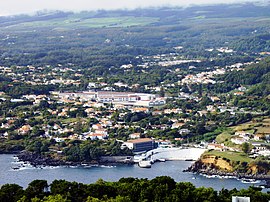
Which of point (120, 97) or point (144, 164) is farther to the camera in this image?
point (120, 97)

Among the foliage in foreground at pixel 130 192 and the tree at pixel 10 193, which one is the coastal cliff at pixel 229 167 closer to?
the foliage in foreground at pixel 130 192

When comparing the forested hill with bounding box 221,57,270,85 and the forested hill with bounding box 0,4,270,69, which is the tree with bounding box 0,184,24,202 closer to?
the forested hill with bounding box 221,57,270,85

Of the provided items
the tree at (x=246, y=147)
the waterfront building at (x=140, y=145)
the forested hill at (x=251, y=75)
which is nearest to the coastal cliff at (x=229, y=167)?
the tree at (x=246, y=147)

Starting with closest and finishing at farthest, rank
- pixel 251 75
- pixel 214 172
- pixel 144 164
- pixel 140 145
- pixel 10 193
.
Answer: pixel 10 193 → pixel 214 172 → pixel 144 164 → pixel 140 145 → pixel 251 75

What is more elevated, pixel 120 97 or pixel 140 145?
pixel 140 145

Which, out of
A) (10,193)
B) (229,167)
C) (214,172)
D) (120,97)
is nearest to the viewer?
(10,193)

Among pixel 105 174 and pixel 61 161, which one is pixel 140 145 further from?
pixel 105 174

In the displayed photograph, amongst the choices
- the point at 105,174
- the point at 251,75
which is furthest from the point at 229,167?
the point at 251,75
